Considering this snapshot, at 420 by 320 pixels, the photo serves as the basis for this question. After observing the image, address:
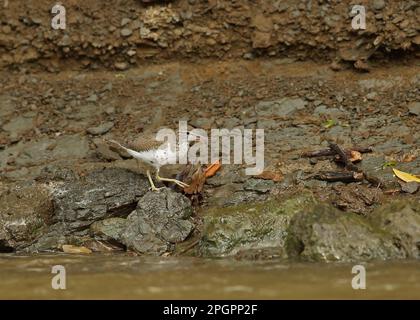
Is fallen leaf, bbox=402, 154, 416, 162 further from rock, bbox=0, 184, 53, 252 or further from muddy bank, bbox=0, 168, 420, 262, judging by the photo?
rock, bbox=0, 184, 53, 252

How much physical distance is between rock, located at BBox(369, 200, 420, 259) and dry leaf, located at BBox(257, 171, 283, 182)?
161 cm

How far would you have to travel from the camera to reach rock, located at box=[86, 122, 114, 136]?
10891mm

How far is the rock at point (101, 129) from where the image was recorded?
35.7 feet

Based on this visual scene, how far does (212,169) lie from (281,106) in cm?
157

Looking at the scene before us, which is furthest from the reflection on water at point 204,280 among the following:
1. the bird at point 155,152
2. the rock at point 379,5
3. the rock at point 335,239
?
the rock at point 379,5

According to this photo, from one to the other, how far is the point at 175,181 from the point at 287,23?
10.6 feet

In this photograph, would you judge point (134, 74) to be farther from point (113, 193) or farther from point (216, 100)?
point (113, 193)

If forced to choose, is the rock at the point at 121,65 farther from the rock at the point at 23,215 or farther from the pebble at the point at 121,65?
the rock at the point at 23,215

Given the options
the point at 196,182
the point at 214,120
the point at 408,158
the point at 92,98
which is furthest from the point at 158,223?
the point at 92,98

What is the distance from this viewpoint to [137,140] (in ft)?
31.9

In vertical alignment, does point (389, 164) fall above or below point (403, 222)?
above

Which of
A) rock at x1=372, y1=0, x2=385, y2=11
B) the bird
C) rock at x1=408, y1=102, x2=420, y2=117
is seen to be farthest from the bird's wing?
rock at x1=372, y1=0, x2=385, y2=11

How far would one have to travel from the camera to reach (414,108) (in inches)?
408

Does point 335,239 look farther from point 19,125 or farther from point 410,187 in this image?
point 19,125
